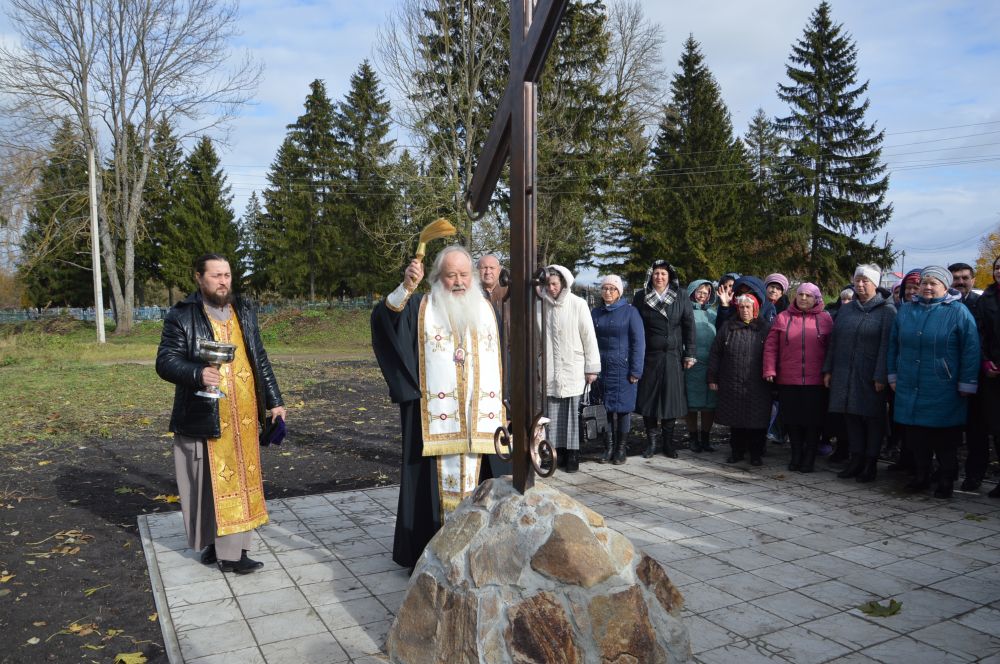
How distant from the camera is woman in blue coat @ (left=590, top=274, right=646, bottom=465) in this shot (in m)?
7.42

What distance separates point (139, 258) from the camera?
136 ft

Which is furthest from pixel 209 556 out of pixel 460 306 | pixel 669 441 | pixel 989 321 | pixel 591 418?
pixel 989 321

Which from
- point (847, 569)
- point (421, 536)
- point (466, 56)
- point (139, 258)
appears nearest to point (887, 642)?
point (847, 569)

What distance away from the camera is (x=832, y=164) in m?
31.7

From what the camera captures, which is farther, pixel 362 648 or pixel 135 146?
pixel 135 146

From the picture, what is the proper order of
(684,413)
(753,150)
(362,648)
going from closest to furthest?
(362,648), (684,413), (753,150)

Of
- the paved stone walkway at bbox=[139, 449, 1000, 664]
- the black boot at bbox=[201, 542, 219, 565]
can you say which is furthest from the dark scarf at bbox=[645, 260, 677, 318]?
the black boot at bbox=[201, 542, 219, 565]

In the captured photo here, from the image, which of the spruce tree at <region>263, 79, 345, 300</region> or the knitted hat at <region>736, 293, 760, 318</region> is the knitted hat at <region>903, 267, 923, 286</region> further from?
the spruce tree at <region>263, 79, 345, 300</region>

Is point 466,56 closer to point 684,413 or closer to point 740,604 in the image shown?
point 684,413

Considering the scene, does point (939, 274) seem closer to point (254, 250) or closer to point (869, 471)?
point (869, 471)

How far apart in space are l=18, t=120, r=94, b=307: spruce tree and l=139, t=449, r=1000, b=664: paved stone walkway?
25058 millimetres

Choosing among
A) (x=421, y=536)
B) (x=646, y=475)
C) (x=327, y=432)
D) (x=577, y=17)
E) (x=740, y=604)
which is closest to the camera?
(x=740, y=604)

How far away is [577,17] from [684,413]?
782 inches

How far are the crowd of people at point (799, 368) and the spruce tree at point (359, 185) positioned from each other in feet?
99.5
